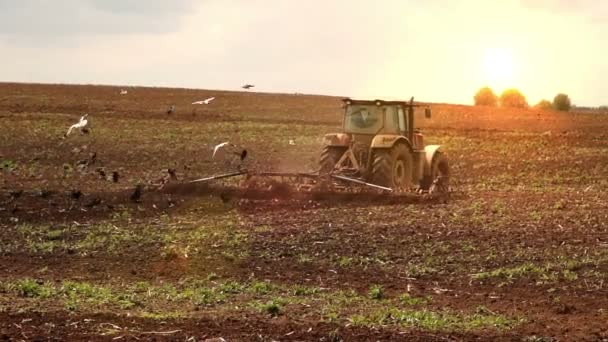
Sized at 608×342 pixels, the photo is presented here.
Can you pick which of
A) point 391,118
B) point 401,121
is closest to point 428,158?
point 401,121

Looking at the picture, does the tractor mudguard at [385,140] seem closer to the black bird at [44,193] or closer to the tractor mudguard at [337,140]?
the tractor mudguard at [337,140]

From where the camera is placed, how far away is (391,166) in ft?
64.9

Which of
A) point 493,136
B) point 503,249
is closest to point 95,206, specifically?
point 503,249

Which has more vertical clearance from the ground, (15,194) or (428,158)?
(428,158)

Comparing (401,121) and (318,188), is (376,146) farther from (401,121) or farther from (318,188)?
(318,188)

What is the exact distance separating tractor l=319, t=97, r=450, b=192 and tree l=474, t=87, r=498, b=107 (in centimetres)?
8259

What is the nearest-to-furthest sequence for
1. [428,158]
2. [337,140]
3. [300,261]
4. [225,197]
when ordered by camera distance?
[300,261]
[225,197]
[337,140]
[428,158]

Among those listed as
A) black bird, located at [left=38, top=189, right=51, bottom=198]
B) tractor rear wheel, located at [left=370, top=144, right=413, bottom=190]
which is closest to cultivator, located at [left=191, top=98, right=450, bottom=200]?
tractor rear wheel, located at [left=370, top=144, right=413, bottom=190]

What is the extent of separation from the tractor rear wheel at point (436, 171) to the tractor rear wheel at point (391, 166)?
4.35 ft

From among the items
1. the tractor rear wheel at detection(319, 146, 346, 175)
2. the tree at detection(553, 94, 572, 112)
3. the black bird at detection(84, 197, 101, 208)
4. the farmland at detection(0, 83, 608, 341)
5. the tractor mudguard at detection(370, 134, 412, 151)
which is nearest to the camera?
the farmland at detection(0, 83, 608, 341)

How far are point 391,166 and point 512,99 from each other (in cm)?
8125

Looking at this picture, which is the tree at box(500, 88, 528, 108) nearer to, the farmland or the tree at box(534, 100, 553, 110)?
the tree at box(534, 100, 553, 110)

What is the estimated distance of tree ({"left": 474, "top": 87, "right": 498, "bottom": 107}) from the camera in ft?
335

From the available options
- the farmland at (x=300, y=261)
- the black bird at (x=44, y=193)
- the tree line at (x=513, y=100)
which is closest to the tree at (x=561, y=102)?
the tree line at (x=513, y=100)
